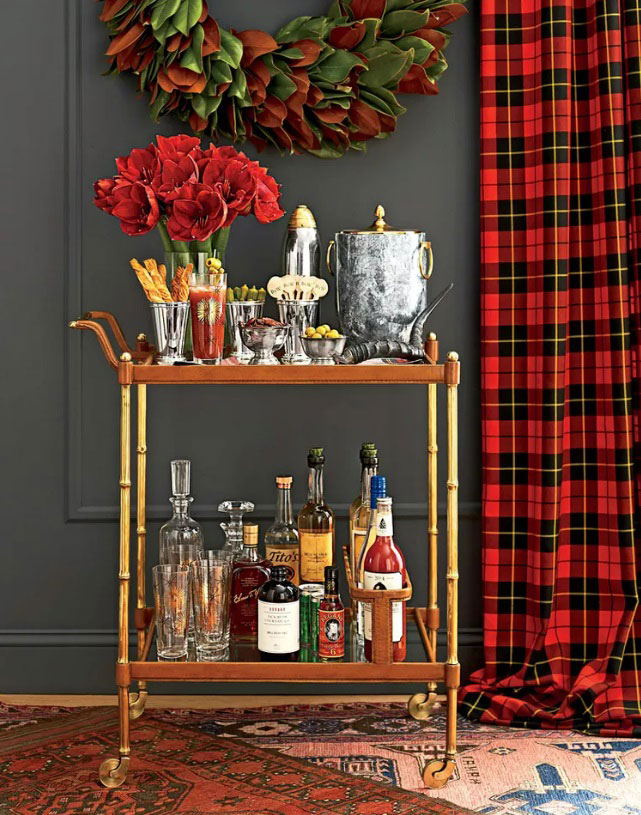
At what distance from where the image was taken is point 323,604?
1926 millimetres

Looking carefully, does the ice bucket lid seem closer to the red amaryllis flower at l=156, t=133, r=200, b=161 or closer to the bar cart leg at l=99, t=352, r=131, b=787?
the red amaryllis flower at l=156, t=133, r=200, b=161

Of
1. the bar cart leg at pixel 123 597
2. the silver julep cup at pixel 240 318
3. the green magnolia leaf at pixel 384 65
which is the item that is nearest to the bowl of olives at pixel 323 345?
the silver julep cup at pixel 240 318

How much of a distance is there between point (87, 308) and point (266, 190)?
2.17 feet

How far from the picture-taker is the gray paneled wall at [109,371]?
91.4 inches

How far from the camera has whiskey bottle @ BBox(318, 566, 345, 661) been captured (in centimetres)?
192

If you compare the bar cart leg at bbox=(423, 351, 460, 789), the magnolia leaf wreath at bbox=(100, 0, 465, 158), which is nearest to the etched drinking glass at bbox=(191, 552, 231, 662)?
the bar cart leg at bbox=(423, 351, 460, 789)

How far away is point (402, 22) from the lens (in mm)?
2238

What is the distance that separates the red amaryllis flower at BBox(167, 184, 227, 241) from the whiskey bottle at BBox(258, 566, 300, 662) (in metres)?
0.77

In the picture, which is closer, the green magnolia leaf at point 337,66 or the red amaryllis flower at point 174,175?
the red amaryllis flower at point 174,175

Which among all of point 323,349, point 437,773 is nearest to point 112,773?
point 437,773

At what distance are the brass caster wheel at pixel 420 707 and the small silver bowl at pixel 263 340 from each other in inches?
37.8

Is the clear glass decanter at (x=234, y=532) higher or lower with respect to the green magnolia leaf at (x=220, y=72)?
lower

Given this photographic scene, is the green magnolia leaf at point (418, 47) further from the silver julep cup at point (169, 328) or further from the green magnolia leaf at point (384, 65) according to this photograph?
the silver julep cup at point (169, 328)

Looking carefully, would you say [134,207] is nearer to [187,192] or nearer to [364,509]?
[187,192]
